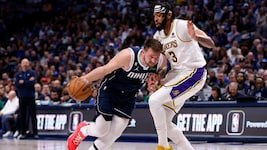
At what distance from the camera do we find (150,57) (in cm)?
773

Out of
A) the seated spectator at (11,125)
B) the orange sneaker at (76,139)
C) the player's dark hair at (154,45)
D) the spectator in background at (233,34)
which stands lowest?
the seated spectator at (11,125)

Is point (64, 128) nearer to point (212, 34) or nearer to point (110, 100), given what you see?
point (212, 34)

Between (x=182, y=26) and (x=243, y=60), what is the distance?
8.29 metres

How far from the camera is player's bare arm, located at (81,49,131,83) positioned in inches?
290

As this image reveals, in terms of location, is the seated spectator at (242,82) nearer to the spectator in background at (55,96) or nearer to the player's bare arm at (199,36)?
the spectator in background at (55,96)

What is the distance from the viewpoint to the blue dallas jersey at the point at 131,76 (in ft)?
25.9

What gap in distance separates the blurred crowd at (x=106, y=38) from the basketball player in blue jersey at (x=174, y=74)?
5.30m

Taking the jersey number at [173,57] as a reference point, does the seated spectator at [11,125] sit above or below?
below

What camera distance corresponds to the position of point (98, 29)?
23.8 meters

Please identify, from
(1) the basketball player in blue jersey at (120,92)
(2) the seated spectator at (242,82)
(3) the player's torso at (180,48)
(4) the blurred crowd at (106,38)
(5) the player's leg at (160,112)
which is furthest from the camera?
(4) the blurred crowd at (106,38)

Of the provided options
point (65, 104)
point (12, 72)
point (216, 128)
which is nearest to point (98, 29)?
point (12, 72)

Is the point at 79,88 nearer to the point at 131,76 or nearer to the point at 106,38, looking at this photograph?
the point at 131,76

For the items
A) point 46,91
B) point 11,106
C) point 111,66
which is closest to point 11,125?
point 11,106

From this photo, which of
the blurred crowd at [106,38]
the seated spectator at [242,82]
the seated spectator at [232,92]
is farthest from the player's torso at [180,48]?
the seated spectator at [242,82]
